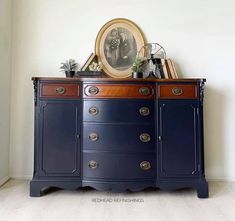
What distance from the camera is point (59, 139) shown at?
2.26 m

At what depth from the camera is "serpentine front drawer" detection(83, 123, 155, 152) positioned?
223 centimetres

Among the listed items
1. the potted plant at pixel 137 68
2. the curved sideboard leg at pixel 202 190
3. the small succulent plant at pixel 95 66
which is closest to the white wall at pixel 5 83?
the small succulent plant at pixel 95 66

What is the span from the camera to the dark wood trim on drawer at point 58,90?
2.26m

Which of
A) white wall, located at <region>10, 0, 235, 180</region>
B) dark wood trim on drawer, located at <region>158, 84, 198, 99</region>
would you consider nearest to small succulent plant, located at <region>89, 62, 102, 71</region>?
white wall, located at <region>10, 0, 235, 180</region>

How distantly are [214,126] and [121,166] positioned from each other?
1257 millimetres

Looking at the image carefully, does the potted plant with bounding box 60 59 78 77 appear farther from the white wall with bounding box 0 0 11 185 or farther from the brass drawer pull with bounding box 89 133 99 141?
the brass drawer pull with bounding box 89 133 99 141

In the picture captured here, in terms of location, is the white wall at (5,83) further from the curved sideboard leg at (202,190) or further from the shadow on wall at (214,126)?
the shadow on wall at (214,126)

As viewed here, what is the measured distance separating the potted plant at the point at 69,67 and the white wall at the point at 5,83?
24.6 inches

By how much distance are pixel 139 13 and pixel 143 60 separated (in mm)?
586

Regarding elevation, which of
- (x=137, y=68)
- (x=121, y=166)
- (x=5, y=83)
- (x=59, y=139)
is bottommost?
(x=121, y=166)

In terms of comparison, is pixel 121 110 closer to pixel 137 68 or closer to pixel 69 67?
pixel 137 68

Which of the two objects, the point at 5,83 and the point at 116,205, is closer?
the point at 116,205

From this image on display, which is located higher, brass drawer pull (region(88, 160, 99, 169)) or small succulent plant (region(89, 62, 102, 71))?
small succulent plant (region(89, 62, 102, 71))

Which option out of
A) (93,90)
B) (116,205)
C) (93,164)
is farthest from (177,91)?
(116,205)
